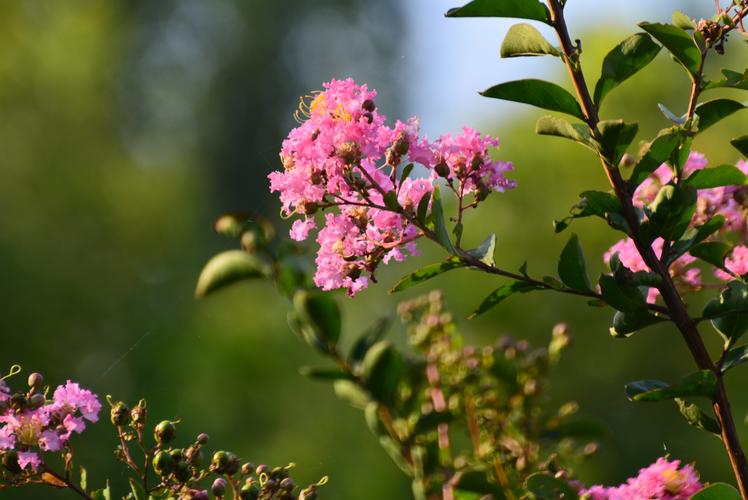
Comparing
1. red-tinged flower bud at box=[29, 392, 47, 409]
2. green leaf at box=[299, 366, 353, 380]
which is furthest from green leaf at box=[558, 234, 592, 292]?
red-tinged flower bud at box=[29, 392, 47, 409]

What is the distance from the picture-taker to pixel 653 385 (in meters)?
Answer: 0.86

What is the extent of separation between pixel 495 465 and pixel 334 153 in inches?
19.4

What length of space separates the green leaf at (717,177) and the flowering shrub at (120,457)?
16.3 inches

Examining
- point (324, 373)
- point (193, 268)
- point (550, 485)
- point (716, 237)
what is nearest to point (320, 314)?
point (324, 373)

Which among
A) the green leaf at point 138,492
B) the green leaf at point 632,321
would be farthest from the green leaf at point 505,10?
the green leaf at point 138,492

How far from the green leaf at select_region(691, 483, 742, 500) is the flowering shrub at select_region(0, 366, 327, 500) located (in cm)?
29

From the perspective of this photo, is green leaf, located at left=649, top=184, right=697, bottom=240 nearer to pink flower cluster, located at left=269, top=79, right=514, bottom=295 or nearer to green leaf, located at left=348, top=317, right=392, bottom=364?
pink flower cluster, located at left=269, top=79, right=514, bottom=295

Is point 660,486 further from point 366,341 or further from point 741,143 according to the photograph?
point 366,341

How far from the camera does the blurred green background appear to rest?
8781 mm

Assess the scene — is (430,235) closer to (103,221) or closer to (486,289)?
(486,289)

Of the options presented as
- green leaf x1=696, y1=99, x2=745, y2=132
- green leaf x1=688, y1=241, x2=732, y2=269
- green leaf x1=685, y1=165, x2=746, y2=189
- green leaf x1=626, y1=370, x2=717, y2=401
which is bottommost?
green leaf x1=626, y1=370, x2=717, y2=401

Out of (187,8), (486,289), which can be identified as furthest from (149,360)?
(187,8)

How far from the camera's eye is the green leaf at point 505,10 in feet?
2.76

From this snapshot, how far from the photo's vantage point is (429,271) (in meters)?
0.89
